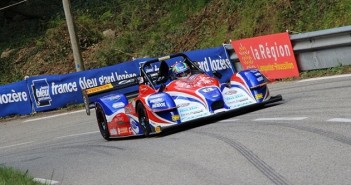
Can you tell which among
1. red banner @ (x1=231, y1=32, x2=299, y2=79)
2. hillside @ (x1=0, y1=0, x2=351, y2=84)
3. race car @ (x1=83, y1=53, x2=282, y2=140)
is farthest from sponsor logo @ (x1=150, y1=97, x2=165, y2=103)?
hillside @ (x1=0, y1=0, x2=351, y2=84)

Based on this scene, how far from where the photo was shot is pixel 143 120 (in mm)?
12938

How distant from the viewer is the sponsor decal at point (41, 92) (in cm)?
2394

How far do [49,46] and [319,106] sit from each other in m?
23.8

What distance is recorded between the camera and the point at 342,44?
656 inches

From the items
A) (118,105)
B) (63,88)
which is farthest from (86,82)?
(118,105)

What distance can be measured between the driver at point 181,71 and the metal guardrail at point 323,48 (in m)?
4.81

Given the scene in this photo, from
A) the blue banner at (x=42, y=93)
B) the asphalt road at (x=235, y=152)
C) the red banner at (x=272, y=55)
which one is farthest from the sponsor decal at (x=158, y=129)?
the blue banner at (x=42, y=93)

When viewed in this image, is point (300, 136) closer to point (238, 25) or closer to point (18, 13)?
point (238, 25)

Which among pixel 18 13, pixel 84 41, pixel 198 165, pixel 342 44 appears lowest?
pixel 198 165

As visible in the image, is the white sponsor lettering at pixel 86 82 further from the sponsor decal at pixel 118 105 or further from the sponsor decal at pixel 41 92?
the sponsor decal at pixel 118 105

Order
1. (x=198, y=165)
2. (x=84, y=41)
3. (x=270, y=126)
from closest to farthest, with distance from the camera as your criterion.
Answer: (x=198, y=165), (x=270, y=126), (x=84, y=41)

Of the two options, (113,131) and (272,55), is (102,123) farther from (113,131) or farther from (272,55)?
(272,55)

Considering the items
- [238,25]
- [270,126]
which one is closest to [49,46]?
[238,25]

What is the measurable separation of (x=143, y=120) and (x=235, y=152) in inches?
167
